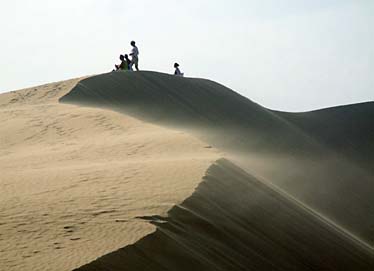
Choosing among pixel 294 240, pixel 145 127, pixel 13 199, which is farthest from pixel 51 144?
pixel 294 240

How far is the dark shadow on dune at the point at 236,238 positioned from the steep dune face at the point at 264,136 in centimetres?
390

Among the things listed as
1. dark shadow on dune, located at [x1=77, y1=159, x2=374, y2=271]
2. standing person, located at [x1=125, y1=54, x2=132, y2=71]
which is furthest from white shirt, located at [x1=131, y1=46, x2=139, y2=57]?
dark shadow on dune, located at [x1=77, y1=159, x2=374, y2=271]

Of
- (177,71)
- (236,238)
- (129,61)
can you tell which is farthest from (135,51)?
(236,238)

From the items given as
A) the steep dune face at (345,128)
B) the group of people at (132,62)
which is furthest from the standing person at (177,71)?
the steep dune face at (345,128)

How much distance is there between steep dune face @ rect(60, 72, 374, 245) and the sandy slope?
2.40 meters

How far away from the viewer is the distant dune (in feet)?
21.5

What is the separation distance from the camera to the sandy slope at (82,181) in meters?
6.24

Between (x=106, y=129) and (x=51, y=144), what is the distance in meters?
1.70

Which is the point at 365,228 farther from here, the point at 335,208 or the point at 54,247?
the point at 54,247

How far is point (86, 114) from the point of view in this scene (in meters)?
16.9

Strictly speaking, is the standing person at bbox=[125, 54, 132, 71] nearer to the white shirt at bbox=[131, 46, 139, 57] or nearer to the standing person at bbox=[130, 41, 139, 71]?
the standing person at bbox=[130, 41, 139, 71]

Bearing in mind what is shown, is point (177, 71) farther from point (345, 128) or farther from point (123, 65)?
point (345, 128)

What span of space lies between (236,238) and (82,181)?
250cm

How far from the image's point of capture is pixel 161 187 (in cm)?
866
